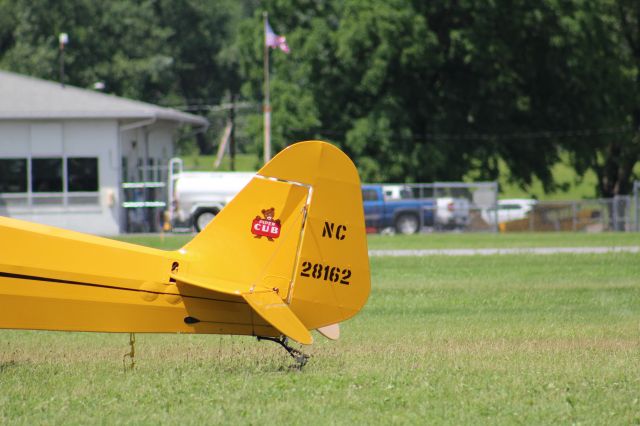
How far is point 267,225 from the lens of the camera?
9.59m

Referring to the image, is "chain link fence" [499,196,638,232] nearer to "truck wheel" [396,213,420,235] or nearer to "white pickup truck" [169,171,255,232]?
"truck wheel" [396,213,420,235]

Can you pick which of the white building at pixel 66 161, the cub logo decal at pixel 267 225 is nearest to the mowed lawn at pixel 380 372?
the cub logo decal at pixel 267 225

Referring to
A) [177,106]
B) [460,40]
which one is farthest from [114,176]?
[177,106]

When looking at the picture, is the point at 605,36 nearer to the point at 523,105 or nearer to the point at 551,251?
the point at 523,105

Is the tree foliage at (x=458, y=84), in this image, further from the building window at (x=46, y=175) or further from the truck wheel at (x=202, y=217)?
the building window at (x=46, y=175)

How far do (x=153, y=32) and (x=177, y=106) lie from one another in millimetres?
6403

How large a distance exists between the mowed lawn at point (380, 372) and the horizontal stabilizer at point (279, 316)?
458mm

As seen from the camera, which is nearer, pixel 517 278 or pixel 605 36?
pixel 517 278

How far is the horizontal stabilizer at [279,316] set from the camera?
29.1 feet

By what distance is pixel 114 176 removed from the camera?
126 feet

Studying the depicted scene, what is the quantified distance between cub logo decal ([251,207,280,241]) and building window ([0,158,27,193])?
30355 millimetres

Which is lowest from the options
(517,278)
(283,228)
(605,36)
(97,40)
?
(517,278)

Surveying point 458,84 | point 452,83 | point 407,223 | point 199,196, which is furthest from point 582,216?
point 199,196

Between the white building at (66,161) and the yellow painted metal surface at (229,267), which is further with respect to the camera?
the white building at (66,161)
